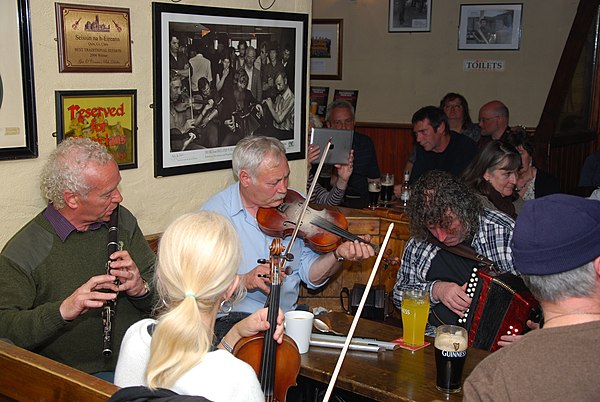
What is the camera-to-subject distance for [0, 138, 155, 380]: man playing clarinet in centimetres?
276

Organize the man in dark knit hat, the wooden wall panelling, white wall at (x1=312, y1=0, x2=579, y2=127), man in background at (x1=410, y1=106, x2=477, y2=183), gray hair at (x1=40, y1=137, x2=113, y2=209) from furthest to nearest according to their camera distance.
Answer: the wooden wall panelling < white wall at (x1=312, y1=0, x2=579, y2=127) < man in background at (x1=410, y1=106, x2=477, y2=183) < gray hair at (x1=40, y1=137, x2=113, y2=209) < the man in dark knit hat

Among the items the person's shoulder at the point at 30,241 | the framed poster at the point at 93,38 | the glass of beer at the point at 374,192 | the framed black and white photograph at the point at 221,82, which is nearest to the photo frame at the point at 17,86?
the framed poster at the point at 93,38

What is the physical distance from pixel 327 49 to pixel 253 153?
5.64 meters

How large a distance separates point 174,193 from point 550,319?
2177 millimetres

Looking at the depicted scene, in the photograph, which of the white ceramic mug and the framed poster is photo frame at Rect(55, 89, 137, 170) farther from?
the white ceramic mug

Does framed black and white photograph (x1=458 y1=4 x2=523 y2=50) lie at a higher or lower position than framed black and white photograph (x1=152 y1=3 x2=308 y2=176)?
higher

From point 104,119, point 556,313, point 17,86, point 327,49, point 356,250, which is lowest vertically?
point 356,250

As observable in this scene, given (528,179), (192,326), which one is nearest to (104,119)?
(192,326)

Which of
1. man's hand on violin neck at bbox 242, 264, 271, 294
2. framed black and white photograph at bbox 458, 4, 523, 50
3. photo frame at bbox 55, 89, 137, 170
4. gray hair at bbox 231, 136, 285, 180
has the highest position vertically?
framed black and white photograph at bbox 458, 4, 523, 50

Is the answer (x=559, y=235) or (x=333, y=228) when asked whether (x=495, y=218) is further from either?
(x=559, y=235)

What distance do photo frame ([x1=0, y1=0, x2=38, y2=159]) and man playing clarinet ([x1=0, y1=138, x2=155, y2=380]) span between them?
0.14 m

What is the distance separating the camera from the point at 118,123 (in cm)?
330

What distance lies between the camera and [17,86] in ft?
9.52

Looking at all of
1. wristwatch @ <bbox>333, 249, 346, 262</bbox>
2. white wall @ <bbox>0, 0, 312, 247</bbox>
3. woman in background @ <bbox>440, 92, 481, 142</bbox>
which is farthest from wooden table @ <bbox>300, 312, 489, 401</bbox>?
woman in background @ <bbox>440, 92, 481, 142</bbox>
